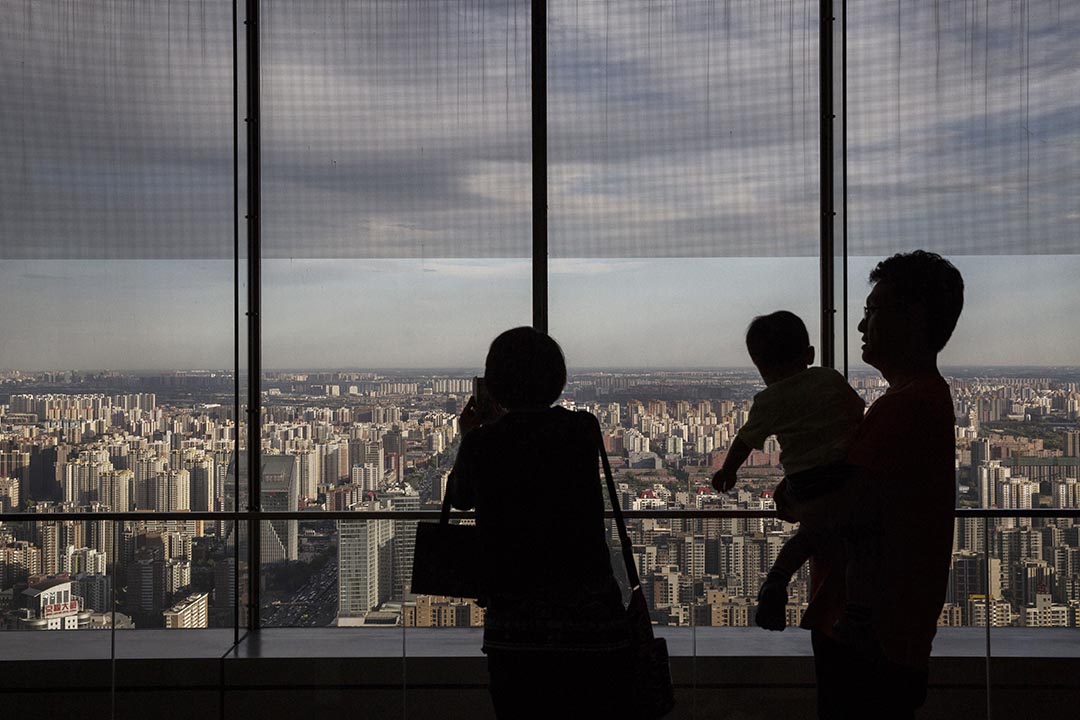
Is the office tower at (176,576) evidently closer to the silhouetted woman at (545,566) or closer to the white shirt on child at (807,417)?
the silhouetted woman at (545,566)

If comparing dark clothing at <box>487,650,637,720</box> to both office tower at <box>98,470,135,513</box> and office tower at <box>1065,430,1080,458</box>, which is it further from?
office tower at <box>1065,430,1080,458</box>

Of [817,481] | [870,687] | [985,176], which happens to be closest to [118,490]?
[817,481]

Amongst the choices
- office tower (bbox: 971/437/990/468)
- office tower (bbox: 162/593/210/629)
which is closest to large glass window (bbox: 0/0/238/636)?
office tower (bbox: 162/593/210/629)

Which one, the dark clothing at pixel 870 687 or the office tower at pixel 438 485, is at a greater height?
the office tower at pixel 438 485

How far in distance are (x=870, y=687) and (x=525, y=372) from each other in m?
0.87

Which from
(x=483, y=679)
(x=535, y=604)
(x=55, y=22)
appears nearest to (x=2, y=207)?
(x=55, y=22)

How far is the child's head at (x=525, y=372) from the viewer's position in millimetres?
1924

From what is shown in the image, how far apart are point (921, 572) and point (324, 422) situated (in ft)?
9.49

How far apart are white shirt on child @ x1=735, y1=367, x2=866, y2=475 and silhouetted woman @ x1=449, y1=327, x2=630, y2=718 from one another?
1.66ft

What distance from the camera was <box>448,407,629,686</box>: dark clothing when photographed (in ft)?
5.94

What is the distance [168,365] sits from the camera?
159 inches

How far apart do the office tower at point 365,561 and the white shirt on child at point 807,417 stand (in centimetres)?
148

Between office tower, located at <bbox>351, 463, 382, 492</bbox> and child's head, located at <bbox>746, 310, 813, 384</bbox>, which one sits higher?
child's head, located at <bbox>746, 310, 813, 384</bbox>

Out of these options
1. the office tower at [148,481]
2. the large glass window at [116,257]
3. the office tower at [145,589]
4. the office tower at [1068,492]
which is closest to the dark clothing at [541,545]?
the office tower at [145,589]
